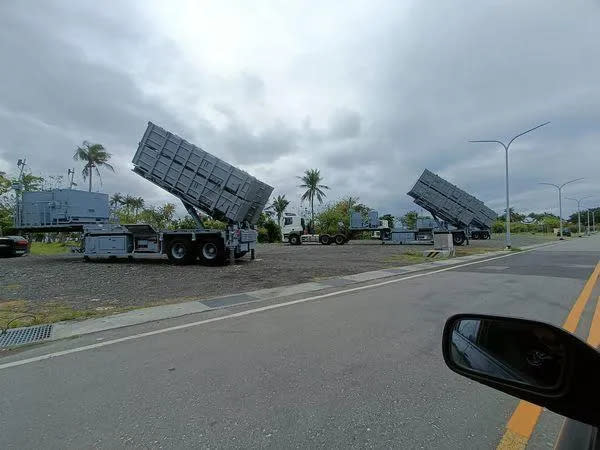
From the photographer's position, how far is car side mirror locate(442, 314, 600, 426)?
107 centimetres

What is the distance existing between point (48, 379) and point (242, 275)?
8.93 metres

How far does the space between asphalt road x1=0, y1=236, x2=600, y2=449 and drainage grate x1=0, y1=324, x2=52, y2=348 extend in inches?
24.1

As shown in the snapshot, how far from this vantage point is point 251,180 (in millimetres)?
16016

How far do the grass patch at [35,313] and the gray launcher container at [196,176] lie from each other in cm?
870

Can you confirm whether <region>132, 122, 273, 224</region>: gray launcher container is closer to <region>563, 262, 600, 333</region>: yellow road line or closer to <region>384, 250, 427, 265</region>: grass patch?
<region>384, 250, 427, 265</region>: grass patch

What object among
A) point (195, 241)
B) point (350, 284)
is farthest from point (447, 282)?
point (195, 241)

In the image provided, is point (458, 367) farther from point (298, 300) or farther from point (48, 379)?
point (298, 300)

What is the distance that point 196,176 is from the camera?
16359 millimetres

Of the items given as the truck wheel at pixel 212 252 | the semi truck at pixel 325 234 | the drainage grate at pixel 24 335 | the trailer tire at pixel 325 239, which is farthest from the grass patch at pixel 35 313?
the trailer tire at pixel 325 239

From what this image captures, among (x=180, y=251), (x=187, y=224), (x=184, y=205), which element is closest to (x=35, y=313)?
(x=180, y=251)

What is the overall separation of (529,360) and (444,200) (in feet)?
109

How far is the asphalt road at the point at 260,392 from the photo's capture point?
9.30 ft

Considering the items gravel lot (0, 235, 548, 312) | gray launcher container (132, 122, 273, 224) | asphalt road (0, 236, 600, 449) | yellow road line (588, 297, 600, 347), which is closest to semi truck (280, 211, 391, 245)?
gray launcher container (132, 122, 273, 224)

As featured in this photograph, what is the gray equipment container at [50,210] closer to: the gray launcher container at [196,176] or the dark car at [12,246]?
the gray launcher container at [196,176]
